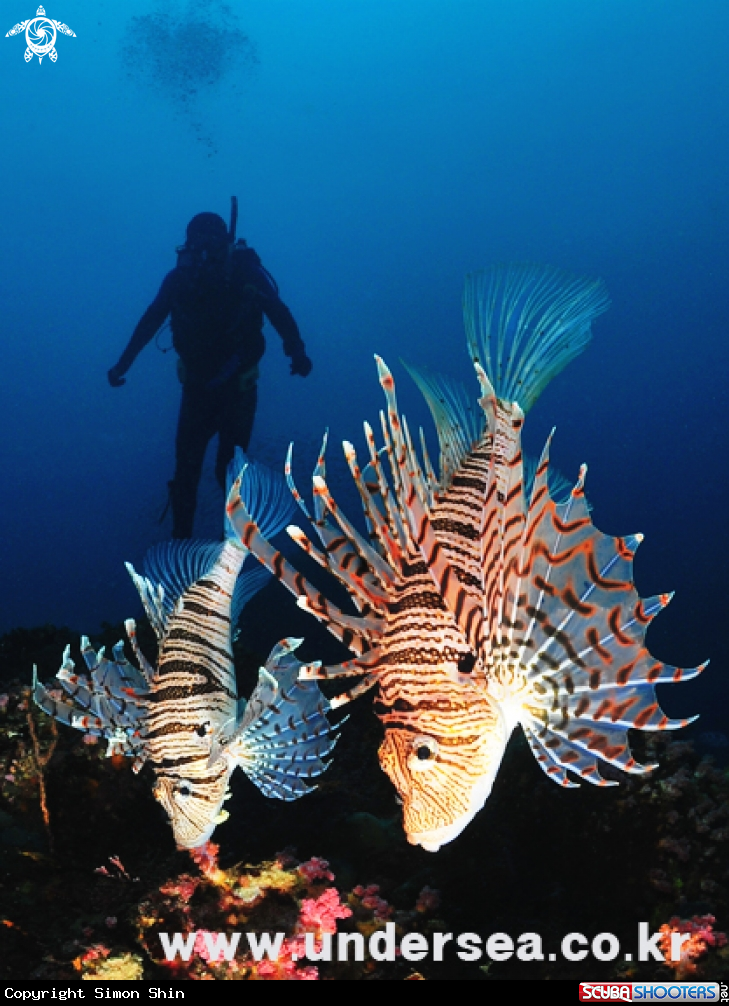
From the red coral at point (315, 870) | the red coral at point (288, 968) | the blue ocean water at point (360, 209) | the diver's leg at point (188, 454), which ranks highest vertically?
the blue ocean water at point (360, 209)

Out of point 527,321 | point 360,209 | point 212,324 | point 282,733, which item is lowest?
point 282,733

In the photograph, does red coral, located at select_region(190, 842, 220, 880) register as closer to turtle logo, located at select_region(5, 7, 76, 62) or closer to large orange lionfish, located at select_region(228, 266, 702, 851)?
large orange lionfish, located at select_region(228, 266, 702, 851)

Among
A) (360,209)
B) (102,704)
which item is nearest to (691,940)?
(102,704)

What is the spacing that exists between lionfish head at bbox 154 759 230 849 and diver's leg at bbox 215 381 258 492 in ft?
22.0

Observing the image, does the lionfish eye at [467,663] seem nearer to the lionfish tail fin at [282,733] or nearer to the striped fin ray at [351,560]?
the striped fin ray at [351,560]

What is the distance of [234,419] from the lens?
372 inches

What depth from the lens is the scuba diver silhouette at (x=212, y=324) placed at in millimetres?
9078

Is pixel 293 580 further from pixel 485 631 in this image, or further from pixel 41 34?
pixel 41 34

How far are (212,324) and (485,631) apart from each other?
26.6ft

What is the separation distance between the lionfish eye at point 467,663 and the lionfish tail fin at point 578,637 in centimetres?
10

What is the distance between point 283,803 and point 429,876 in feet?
3.34

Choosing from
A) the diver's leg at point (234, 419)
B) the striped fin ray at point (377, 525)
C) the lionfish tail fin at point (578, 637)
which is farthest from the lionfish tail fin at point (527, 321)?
the diver's leg at point (234, 419)

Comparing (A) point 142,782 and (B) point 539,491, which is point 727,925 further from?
(A) point 142,782

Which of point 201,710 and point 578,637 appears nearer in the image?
point 578,637
